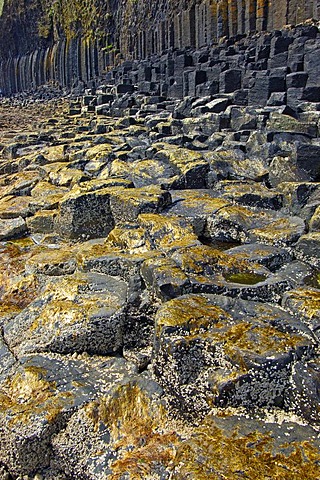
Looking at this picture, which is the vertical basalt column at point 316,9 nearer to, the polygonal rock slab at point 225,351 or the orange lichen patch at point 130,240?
the orange lichen patch at point 130,240

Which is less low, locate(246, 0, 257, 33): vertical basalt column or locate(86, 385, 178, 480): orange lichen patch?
locate(246, 0, 257, 33): vertical basalt column

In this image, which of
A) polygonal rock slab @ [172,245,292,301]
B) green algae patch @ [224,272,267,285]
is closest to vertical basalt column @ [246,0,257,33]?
polygonal rock slab @ [172,245,292,301]

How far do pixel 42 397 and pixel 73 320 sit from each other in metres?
0.85

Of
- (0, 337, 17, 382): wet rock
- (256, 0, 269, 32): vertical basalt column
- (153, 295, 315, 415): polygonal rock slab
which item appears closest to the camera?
(153, 295, 315, 415): polygonal rock slab

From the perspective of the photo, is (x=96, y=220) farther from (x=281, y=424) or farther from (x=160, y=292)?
(x=281, y=424)

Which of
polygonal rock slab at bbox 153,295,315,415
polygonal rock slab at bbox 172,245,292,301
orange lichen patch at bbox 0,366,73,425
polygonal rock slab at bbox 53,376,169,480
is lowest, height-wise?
polygonal rock slab at bbox 53,376,169,480

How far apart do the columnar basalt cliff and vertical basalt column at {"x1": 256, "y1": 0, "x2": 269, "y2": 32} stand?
5 centimetres

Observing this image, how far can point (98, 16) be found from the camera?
59.5 meters

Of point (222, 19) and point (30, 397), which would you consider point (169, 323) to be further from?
point (222, 19)

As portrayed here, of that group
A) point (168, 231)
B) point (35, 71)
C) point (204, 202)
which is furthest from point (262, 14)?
point (35, 71)

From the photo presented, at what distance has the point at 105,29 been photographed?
188ft

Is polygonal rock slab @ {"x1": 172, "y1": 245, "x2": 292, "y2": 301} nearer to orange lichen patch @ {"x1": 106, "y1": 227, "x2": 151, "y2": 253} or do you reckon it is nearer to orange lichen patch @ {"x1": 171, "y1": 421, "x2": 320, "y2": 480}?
orange lichen patch @ {"x1": 106, "y1": 227, "x2": 151, "y2": 253}

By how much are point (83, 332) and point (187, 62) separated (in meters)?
23.3

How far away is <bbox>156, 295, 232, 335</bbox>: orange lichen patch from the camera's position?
4.12 meters
